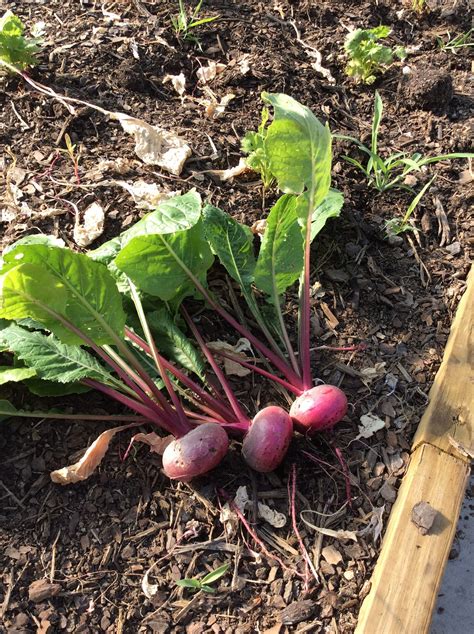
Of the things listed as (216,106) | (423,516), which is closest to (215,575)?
(423,516)

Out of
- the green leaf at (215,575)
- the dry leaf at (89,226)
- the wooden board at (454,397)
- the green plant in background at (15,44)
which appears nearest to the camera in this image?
the green leaf at (215,575)

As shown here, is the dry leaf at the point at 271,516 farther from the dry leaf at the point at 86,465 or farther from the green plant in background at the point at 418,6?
the green plant in background at the point at 418,6

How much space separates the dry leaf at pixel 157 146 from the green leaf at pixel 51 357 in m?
0.90

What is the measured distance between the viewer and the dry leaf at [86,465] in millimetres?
1773

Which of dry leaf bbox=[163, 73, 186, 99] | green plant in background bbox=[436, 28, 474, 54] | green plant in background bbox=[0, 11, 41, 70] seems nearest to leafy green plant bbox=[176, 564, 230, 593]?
dry leaf bbox=[163, 73, 186, 99]

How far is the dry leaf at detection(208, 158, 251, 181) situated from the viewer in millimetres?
2463

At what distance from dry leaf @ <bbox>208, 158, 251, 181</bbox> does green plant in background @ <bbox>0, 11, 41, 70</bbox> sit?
954 mm

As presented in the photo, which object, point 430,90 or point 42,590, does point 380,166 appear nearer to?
point 430,90

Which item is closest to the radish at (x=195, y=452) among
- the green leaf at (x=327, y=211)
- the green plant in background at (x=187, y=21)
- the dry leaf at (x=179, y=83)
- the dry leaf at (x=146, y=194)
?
the green leaf at (x=327, y=211)

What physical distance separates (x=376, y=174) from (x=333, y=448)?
3.82 ft

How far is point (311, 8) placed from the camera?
3.21m

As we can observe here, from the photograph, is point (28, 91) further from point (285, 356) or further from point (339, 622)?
point (339, 622)

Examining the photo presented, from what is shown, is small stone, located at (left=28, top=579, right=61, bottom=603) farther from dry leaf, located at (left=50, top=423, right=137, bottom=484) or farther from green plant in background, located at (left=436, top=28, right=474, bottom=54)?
green plant in background, located at (left=436, top=28, right=474, bottom=54)

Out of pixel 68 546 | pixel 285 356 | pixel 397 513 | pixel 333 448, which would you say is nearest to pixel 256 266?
pixel 285 356
